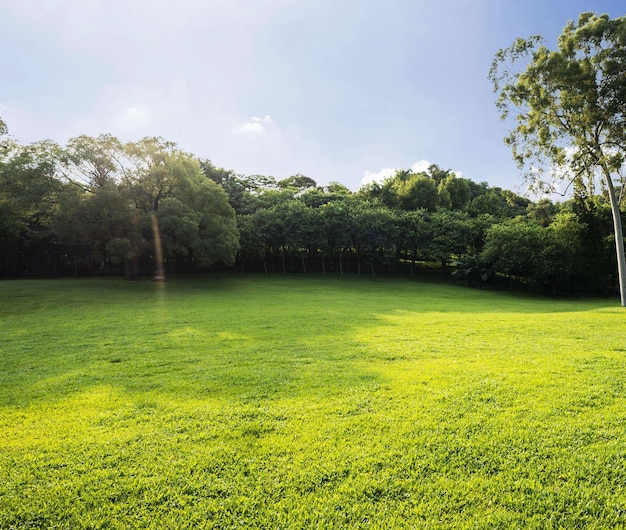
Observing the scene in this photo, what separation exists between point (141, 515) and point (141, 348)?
21.7 feet

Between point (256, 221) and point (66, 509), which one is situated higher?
point (256, 221)

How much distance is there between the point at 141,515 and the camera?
9.05 feet

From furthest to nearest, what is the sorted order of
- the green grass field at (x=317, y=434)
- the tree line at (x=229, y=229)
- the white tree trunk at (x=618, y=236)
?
the tree line at (x=229, y=229), the white tree trunk at (x=618, y=236), the green grass field at (x=317, y=434)

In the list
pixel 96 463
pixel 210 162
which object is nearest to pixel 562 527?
pixel 96 463

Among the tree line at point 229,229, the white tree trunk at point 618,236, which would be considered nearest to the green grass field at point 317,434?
the white tree trunk at point 618,236

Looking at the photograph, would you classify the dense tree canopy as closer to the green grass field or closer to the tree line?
the tree line

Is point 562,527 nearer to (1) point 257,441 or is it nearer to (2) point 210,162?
(1) point 257,441

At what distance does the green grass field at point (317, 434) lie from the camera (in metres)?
2.79

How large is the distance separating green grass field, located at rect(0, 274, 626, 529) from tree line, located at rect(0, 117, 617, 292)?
15.0 meters

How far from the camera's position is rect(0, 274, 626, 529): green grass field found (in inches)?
110

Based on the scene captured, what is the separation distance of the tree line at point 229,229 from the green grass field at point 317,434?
589 inches

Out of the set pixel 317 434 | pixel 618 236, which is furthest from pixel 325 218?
pixel 317 434

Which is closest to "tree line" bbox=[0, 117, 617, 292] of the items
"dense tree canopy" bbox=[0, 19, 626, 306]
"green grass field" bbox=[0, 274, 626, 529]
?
"dense tree canopy" bbox=[0, 19, 626, 306]

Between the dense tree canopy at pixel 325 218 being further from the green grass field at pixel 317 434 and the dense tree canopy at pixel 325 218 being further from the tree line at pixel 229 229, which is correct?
the green grass field at pixel 317 434
